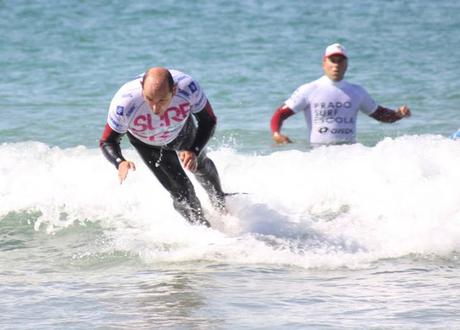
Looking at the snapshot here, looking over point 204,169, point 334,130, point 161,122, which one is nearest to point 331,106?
point 334,130

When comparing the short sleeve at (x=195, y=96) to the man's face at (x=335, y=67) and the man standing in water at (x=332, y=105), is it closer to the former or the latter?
the man standing in water at (x=332, y=105)

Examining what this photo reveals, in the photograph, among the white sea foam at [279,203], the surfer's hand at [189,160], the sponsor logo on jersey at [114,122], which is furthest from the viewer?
the white sea foam at [279,203]

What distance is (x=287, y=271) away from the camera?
8125 mm

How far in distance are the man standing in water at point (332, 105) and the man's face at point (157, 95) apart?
3187 mm

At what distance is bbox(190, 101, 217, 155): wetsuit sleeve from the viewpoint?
27.3ft

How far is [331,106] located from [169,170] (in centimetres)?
284

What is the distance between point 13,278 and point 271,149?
509cm

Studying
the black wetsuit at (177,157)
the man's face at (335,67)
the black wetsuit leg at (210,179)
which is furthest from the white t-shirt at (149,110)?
the man's face at (335,67)

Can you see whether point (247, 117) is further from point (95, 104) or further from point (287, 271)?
point (287, 271)

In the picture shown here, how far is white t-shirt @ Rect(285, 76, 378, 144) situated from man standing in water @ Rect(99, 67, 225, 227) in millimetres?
2266

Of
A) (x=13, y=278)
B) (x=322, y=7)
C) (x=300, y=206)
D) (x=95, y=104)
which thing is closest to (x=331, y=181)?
(x=300, y=206)

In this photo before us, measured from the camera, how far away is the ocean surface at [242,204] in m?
7.18

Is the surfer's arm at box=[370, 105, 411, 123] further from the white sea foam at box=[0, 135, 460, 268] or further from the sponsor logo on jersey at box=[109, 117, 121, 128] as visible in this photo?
the sponsor logo on jersey at box=[109, 117, 121, 128]

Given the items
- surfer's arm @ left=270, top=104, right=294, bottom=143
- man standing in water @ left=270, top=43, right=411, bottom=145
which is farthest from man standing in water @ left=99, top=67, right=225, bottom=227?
man standing in water @ left=270, top=43, right=411, bottom=145
